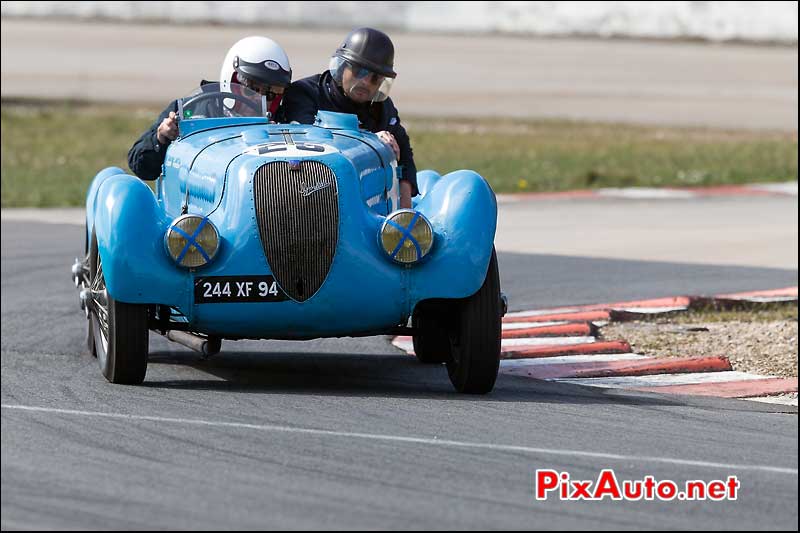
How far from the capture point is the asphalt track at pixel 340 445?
4.82 metres

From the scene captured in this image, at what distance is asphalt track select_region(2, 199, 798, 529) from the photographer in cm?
482

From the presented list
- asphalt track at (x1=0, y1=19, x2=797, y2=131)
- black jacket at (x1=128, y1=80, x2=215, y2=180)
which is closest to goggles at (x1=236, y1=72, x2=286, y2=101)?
black jacket at (x1=128, y1=80, x2=215, y2=180)

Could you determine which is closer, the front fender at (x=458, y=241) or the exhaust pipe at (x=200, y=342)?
the front fender at (x=458, y=241)

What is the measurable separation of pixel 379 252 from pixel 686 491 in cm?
224

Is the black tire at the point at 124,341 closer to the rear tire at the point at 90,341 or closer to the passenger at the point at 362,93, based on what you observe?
the rear tire at the point at 90,341

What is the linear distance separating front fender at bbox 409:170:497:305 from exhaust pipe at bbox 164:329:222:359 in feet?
3.62

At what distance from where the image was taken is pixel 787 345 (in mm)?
9102

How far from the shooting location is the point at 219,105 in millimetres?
8125

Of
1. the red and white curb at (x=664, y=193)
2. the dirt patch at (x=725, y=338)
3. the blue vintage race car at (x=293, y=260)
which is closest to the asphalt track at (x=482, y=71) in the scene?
the red and white curb at (x=664, y=193)

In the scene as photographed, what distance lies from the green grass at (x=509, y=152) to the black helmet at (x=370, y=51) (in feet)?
29.4

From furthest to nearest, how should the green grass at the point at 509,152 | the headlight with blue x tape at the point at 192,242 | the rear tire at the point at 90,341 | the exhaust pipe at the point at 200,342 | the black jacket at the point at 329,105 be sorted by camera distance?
the green grass at the point at 509,152 → the black jacket at the point at 329,105 → the rear tire at the point at 90,341 → the exhaust pipe at the point at 200,342 → the headlight with blue x tape at the point at 192,242

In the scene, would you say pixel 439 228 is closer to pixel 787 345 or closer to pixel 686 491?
pixel 686 491

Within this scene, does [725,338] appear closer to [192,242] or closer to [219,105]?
[219,105]

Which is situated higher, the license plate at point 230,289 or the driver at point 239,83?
the driver at point 239,83
